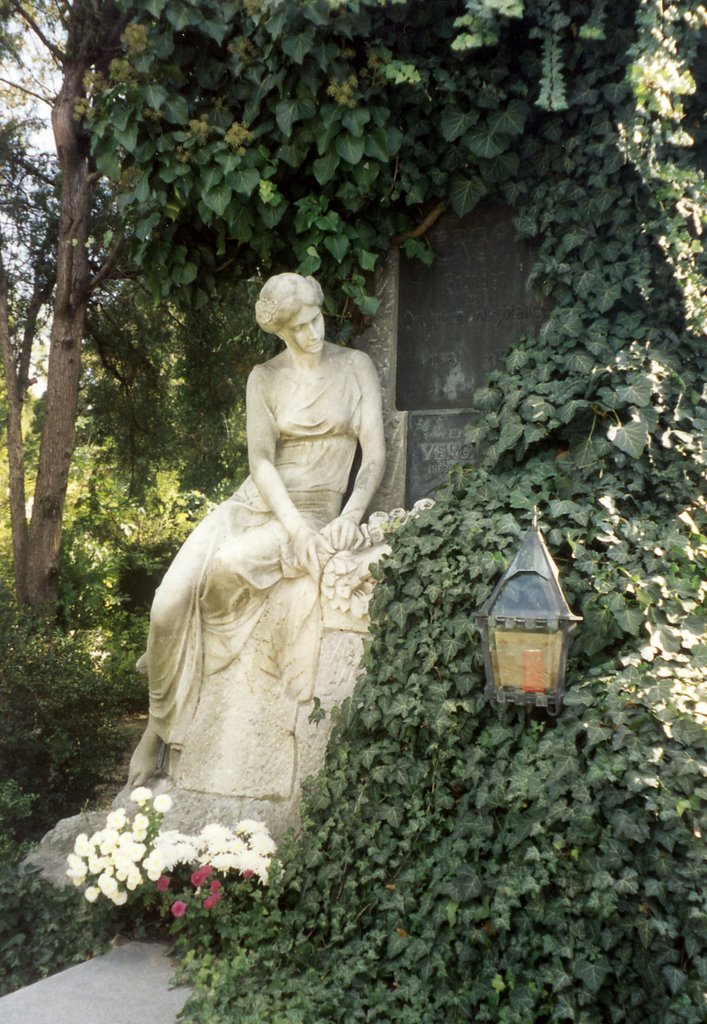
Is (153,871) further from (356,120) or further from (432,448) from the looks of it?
(356,120)

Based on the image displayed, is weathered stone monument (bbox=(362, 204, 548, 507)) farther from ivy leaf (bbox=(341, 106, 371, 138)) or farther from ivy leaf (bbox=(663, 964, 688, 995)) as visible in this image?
ivy leaf (bbox=(663, 964, 688, 995))

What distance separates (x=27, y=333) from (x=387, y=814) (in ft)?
19.9

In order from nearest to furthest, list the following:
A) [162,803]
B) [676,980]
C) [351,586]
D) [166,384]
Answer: [676,980] < [162,803] < [351,586] < [166,384]

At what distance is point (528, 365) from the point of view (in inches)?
164

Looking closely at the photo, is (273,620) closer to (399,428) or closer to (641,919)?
(399,428)

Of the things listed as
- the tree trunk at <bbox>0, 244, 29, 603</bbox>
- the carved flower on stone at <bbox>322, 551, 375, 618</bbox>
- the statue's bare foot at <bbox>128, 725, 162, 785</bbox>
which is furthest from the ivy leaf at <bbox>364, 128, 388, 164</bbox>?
the tree trunk at <bbox>0, 244, 29, 603</bbox>

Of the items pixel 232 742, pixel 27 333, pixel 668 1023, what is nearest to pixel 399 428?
pixel 232 742

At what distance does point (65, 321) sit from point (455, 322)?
3563 millimetres

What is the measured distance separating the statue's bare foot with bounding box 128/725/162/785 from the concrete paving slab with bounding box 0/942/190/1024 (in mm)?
935

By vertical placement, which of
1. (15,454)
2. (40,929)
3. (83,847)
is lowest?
(40,929)

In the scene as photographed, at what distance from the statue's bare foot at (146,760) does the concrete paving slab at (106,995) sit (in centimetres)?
93

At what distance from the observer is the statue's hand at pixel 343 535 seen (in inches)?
158

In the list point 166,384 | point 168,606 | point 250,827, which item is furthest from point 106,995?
point 166,384

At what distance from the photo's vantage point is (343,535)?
4.03 metres
